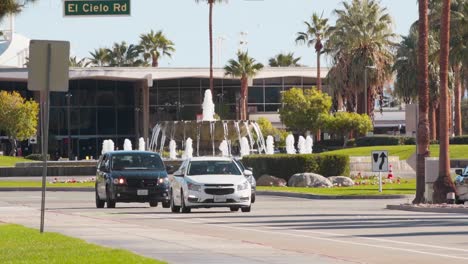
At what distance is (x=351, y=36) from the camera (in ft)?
338

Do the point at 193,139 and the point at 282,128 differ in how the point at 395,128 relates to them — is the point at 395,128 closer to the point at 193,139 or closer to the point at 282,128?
the point at 282,128

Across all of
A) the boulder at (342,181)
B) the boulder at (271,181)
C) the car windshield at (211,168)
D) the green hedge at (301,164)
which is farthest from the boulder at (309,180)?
the car windshield at (211,168)

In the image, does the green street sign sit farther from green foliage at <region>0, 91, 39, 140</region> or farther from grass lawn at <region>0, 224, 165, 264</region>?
green foliage at <region>0, 91, 39, 140</region>

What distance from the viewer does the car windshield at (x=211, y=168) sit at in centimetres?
3703

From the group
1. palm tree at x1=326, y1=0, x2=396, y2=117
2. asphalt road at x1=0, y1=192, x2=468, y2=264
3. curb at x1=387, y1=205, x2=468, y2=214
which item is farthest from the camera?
palm tree at x1=326, y1=0, x2=396, y2=117

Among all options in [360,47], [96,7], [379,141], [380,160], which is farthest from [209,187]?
[360,47]

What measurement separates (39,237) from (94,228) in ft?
14.2

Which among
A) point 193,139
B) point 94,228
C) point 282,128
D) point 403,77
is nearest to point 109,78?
Result: point 282,128

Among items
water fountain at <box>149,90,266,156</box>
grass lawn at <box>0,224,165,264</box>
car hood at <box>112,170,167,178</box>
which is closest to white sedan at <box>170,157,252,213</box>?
car hood at <box>112,170,167,178</box>

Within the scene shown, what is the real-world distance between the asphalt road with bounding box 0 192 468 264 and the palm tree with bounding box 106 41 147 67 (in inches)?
4433

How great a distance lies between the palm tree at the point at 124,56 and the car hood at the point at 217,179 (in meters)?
116

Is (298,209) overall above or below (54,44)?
below

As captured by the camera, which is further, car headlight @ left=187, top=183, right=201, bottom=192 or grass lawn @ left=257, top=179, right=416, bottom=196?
grass lawn @ left=257, top=179, right=416, bottom=196

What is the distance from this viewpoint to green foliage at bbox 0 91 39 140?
379 feet
